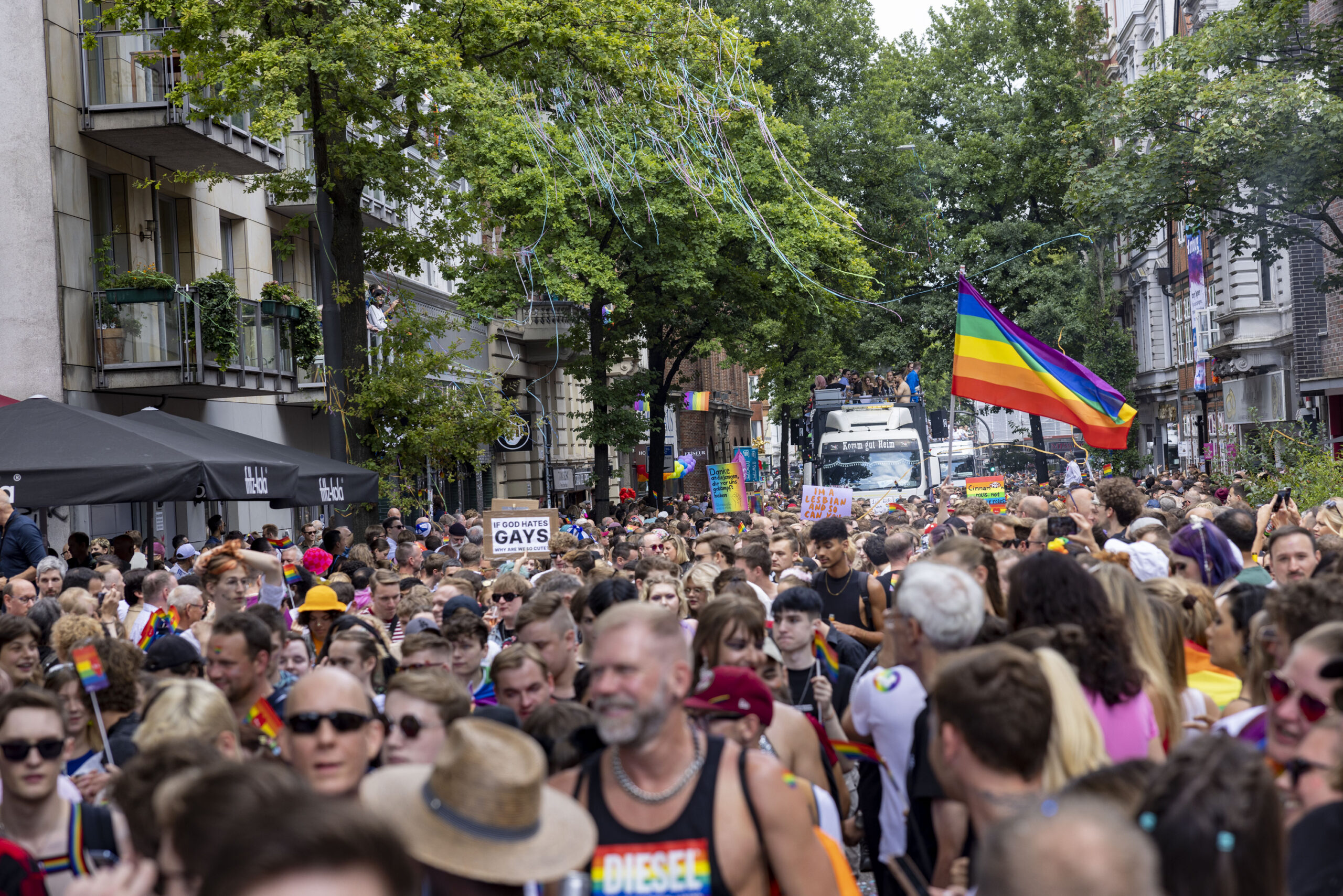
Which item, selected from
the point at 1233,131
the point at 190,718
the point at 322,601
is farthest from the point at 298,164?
the point at 190,718

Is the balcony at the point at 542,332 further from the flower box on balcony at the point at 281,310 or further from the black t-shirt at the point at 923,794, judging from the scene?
the black t-shirt at the point at 923,794

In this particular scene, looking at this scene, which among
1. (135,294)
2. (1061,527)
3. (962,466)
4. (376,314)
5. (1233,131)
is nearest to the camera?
(1061,527)

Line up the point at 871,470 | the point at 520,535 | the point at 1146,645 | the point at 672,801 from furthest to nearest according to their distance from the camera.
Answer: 1. the point at 871,470
2. the point at 520,535
3. the point at 1146,645
4. the point at 672,801

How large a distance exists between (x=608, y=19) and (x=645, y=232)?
30.2 feet

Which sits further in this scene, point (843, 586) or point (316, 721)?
point (843, 586)

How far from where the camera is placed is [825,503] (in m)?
18.2

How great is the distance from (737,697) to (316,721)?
1388mm

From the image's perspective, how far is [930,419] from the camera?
41531 mm

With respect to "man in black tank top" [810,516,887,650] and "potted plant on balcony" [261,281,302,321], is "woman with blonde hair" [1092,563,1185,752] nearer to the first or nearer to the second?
"man in black tank top" [810,516,887,650]

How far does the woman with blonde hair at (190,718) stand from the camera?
166 inches

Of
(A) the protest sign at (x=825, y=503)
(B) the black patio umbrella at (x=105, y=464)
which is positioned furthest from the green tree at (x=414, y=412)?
(B) the black patio umbrella at (x=105, y=464)

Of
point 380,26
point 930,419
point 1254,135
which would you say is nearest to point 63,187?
point 380,26

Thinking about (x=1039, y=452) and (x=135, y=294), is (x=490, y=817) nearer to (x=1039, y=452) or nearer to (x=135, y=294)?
(x=135, y=294)

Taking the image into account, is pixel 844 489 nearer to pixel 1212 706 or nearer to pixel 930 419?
pixel 1212 706
